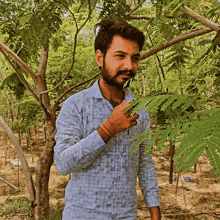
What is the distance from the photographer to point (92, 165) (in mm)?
1432

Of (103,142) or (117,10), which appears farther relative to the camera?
(117,10)

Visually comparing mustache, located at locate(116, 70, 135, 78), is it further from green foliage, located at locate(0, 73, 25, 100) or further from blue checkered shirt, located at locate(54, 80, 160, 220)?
green foliage, located at locate(0, 73, 25, 100)

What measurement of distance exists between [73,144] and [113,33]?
0.83m

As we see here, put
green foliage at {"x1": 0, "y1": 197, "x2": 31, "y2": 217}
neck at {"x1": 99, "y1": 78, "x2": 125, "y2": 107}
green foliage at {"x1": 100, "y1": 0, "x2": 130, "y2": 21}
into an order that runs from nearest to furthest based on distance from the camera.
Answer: neck at {"x1": 99, "y1": 78, "x2": 125, "y2": 107} → green foliage at {"x1": 100, "y1": 0, "x2": 130, "y2": 21} → green foliage at {"x1": 0, "y1": 197, "x2": 31, "y2": 217}

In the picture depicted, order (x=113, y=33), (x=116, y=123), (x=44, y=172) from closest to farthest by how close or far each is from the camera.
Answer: (x=116, y=123), (x=113, y=33), (x=44, y=172)

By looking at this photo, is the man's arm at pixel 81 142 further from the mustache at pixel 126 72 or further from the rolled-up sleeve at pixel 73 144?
the mustache at pixel 126 72

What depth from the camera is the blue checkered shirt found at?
1312mm

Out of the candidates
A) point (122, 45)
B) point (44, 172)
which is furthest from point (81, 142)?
point (44, 172)

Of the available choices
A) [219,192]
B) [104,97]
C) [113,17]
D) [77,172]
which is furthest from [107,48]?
[219,192]

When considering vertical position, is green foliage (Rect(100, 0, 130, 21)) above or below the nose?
above

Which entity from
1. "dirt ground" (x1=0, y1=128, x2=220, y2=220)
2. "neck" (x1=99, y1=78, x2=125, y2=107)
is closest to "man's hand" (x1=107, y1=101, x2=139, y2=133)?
"neck" (x1=99, y1=78, x2=125, y2=107)

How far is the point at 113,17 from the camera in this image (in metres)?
2.06

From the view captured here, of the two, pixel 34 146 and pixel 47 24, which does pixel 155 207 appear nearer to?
pixel 47 24

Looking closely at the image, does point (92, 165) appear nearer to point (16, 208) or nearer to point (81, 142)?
point (81, 142)
